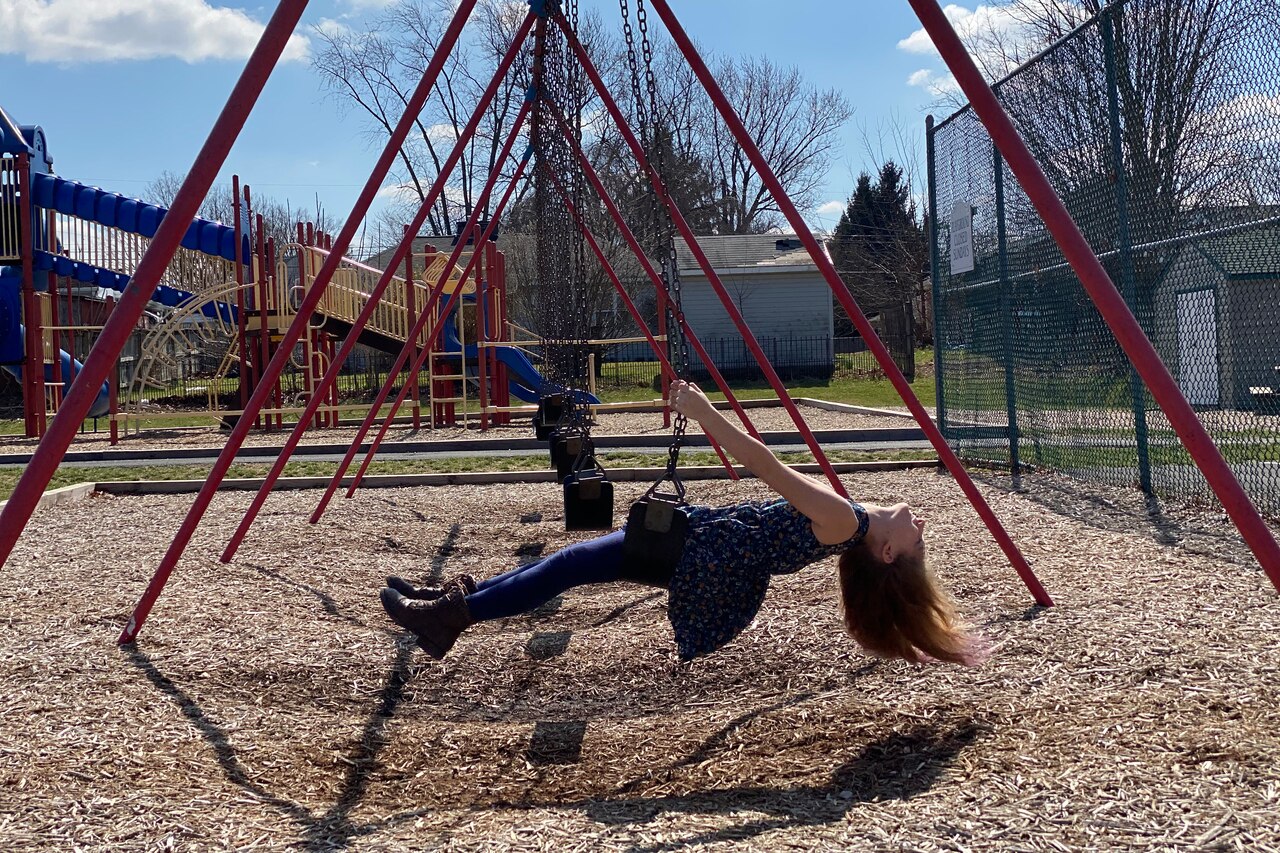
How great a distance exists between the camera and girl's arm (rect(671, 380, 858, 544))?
3299 mm

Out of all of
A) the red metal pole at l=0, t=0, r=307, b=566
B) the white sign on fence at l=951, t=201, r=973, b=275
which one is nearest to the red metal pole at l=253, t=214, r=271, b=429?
the white sign on fence at l=951, t=201, r=973, b=275

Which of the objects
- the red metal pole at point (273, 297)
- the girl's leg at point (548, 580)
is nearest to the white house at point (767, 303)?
the red metal pole at point (273, 297)

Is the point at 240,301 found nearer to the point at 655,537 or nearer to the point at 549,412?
the point at 549,412

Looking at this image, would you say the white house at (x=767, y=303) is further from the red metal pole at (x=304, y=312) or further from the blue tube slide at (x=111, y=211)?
the red metal pole at (x=304, y=312)

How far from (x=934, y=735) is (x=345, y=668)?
223 cm

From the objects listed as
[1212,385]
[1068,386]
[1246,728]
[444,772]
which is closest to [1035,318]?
[1068,386]

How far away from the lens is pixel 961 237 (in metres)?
9.80

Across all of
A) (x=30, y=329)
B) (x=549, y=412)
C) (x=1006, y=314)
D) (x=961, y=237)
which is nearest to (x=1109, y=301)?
(x=549, y=412)

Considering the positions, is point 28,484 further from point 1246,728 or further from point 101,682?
point 1246,728

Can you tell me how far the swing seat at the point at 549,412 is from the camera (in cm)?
768

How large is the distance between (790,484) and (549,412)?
15.3ft

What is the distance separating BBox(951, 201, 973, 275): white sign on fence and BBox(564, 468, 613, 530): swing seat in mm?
5350

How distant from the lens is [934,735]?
3.24 m

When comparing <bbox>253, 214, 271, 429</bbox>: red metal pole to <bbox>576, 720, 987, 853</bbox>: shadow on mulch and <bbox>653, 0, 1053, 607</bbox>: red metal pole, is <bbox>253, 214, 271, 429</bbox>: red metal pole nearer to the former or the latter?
<bbox>653, 0, 1053, 607</bbox>: red metal pole
